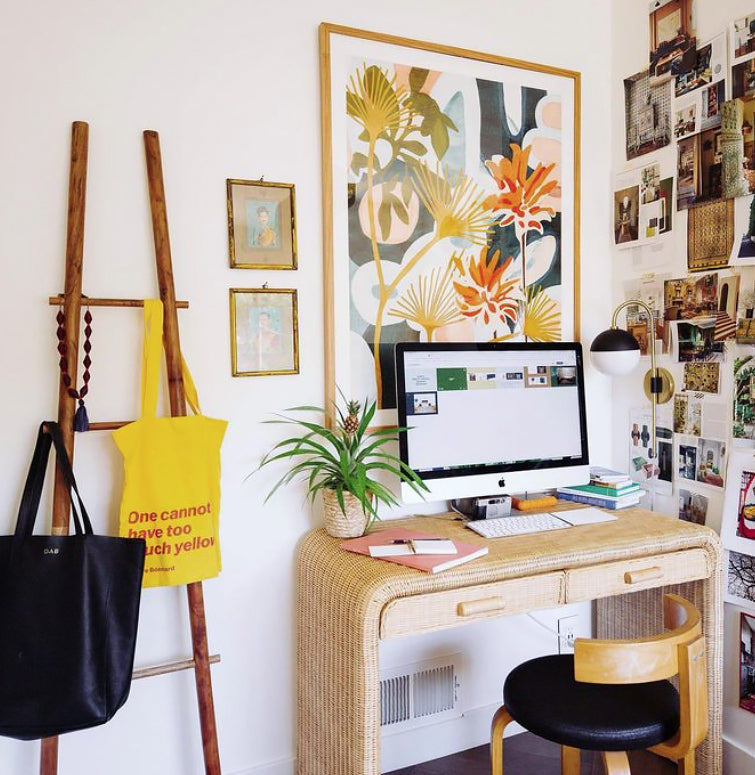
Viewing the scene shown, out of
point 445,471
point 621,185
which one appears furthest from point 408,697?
point 621,185

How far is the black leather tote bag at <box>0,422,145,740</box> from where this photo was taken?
1.56m

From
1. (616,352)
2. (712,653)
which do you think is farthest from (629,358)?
(712,653)

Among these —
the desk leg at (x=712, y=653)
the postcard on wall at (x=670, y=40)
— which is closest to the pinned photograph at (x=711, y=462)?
the desk leg at (x=712, y=653)

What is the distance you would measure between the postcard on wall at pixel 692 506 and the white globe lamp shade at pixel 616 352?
16.9 inches

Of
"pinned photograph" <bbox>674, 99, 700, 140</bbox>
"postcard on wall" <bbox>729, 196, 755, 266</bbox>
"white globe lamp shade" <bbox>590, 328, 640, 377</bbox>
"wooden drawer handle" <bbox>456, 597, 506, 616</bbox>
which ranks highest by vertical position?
"pinned photograph" <bbox>674, 99, 700, 140</bbox>

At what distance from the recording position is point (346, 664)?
1684mm

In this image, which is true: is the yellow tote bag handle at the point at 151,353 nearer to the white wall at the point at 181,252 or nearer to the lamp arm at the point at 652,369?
the white wall at the point at 181,252

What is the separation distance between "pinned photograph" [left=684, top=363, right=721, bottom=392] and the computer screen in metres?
0.33

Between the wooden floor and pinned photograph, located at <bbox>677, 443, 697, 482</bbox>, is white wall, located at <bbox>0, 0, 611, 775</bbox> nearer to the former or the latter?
the wooden floor

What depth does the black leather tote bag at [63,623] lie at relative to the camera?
5.13 ft

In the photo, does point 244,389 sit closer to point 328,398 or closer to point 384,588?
point 328,398

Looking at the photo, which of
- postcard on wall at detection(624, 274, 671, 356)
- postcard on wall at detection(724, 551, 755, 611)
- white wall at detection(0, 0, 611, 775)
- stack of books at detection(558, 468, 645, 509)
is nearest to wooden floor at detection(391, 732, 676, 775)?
white wall at detection(0, 0, 611, 775)

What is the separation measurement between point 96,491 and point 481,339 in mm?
1237

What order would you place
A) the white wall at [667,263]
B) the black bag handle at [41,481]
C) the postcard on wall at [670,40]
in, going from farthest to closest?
the postcard on wall at [670,40] < the white wall at [667,263] < the black bag handle at [41,481]
